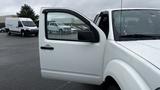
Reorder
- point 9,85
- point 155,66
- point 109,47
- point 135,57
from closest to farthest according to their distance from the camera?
1. point 155,66
2. point 135,57
3. point 109,47
4. point 9,85

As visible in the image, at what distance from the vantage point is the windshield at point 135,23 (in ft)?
14.8

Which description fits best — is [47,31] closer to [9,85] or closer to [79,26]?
[79,26]

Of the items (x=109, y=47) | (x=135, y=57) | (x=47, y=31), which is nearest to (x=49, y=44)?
(x=47, y=31)

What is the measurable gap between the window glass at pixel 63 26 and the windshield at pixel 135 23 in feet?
1.83

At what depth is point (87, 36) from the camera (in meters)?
4.41

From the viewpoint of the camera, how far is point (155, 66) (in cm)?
300

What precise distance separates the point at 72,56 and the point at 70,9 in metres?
0.74

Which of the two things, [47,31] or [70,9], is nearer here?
[70,9]

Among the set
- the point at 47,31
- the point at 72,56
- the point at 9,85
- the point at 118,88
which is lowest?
the point at 9,85

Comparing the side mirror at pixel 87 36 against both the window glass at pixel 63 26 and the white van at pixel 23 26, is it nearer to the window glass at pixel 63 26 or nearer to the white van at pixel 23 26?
the window glass at pixel 63 26

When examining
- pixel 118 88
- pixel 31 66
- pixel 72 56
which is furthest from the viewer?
pixel 31 66

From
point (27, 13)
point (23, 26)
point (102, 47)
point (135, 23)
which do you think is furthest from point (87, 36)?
point (27, 13)

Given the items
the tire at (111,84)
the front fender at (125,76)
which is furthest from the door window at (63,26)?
the front fender at (125,76)

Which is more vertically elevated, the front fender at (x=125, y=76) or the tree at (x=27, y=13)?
the tree at (x=27, y=13)
